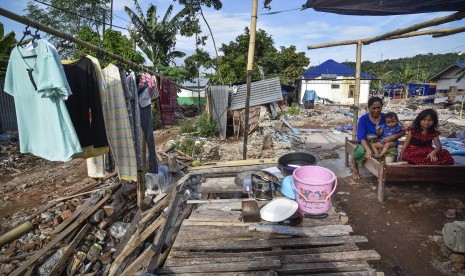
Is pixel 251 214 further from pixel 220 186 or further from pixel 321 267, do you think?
pixel 220 186

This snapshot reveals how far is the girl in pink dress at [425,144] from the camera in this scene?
14.7 feet

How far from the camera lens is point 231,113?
11.6 m

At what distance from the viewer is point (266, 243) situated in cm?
243

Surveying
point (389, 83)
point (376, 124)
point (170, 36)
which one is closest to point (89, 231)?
point (376, 124)

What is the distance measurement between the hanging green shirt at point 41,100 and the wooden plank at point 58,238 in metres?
1.96

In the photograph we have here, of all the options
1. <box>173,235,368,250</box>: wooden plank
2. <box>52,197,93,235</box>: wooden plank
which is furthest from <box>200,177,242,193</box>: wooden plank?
<box>52,197,93,235</box>: wooden plank

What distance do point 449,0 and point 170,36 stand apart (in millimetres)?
16300

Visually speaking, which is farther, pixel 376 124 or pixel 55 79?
pixel 376 124

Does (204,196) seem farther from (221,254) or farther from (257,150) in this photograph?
(257,150)

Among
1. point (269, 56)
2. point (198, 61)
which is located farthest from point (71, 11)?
point (269, 56)

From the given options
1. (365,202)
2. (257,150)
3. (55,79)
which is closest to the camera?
(55,79)

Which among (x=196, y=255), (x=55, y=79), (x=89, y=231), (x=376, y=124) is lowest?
(x=89, y=231)

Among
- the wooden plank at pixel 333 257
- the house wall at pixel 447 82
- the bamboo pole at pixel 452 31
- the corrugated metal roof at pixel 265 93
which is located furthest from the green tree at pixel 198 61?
the house wall at pixel 447 82

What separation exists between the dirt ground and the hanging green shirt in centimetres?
331
